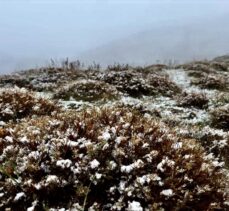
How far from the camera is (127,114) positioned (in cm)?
771

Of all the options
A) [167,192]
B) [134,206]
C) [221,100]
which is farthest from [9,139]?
[221,100]

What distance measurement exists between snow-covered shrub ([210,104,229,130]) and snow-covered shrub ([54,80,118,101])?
13.8 feet

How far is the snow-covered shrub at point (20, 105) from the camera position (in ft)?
35.0

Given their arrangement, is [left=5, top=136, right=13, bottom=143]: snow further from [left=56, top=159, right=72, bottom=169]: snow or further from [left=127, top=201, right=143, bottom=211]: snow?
[left=127, top=201, right=143, bottom=211]: snow

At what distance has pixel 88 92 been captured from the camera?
54.9 ft

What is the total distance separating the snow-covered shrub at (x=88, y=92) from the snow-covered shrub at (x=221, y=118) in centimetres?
422

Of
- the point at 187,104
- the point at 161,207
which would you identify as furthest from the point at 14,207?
the point at 187,104

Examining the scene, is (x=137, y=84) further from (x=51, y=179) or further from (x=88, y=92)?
(x=51, y=179)

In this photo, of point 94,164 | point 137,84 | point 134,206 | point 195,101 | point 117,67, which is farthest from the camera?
point 117,67

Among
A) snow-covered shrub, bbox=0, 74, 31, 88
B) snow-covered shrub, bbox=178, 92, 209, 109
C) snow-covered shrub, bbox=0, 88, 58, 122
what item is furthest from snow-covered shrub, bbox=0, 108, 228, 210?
snow-covered shrub, bbox=0, 74, 31, 88

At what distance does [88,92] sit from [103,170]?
35.7ft

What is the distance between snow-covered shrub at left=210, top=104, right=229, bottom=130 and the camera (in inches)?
505

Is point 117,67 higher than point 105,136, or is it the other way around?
point 105,136

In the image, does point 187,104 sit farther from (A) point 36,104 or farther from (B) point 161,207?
(B) point 161,207
